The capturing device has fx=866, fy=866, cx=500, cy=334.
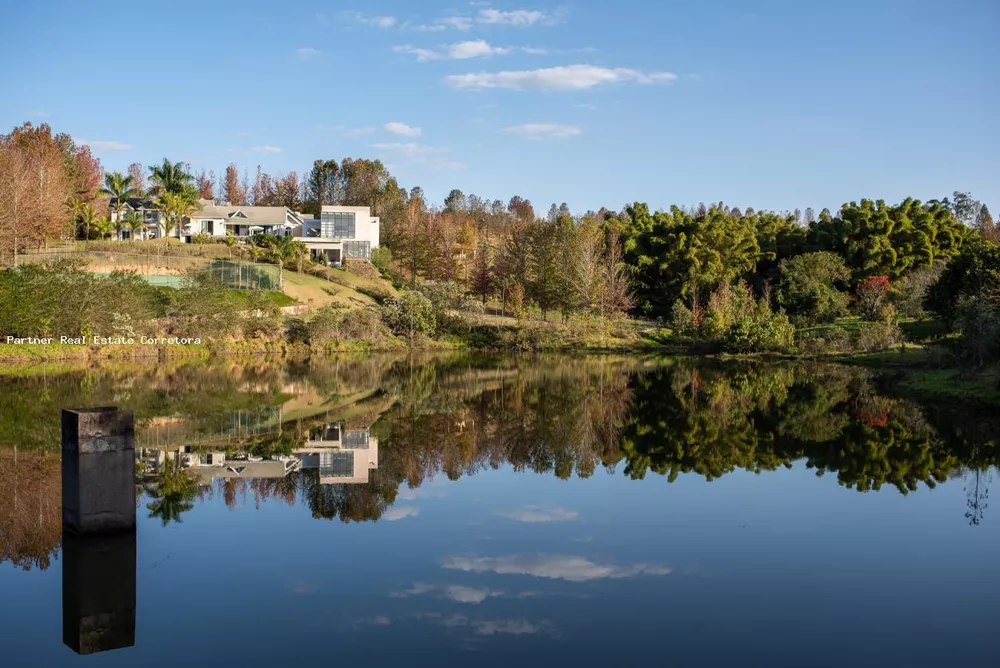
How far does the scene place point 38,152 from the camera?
210ft

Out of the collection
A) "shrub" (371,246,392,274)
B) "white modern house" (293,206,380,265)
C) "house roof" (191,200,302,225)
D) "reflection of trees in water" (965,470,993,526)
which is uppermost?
"house roof" (191,200,302,225)

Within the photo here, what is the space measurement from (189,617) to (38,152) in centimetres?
6561

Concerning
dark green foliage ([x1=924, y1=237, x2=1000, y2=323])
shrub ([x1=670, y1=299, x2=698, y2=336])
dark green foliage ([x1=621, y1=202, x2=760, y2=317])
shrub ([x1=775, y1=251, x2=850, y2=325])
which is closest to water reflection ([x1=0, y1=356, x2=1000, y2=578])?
dark green foliage ([x1=924, y1=237, x2=1000, y2=323])

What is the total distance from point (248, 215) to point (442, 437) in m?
60.1

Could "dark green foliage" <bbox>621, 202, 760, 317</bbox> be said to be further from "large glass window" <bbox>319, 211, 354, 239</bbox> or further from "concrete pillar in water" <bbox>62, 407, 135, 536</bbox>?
"concrete pillar in water" <bbox>62, 407, 135, 536</bbox>

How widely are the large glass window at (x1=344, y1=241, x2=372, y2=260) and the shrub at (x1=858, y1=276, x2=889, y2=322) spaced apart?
36.0m

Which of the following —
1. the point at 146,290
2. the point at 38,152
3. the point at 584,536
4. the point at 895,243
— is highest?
the point at 38,152

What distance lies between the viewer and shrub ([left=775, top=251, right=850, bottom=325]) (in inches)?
2010

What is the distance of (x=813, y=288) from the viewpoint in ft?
170

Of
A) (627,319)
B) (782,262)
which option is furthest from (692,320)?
(782,262)

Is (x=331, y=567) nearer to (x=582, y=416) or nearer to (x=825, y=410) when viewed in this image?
(x=582, y=416)

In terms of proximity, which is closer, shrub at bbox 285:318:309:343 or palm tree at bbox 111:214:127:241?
shrub at bbox 285:318:309:343

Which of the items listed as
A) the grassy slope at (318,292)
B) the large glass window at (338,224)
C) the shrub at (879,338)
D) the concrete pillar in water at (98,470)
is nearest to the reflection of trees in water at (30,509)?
the concrete pillar in water at (98,470)

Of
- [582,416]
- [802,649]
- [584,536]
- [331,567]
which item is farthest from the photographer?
[582,416]
